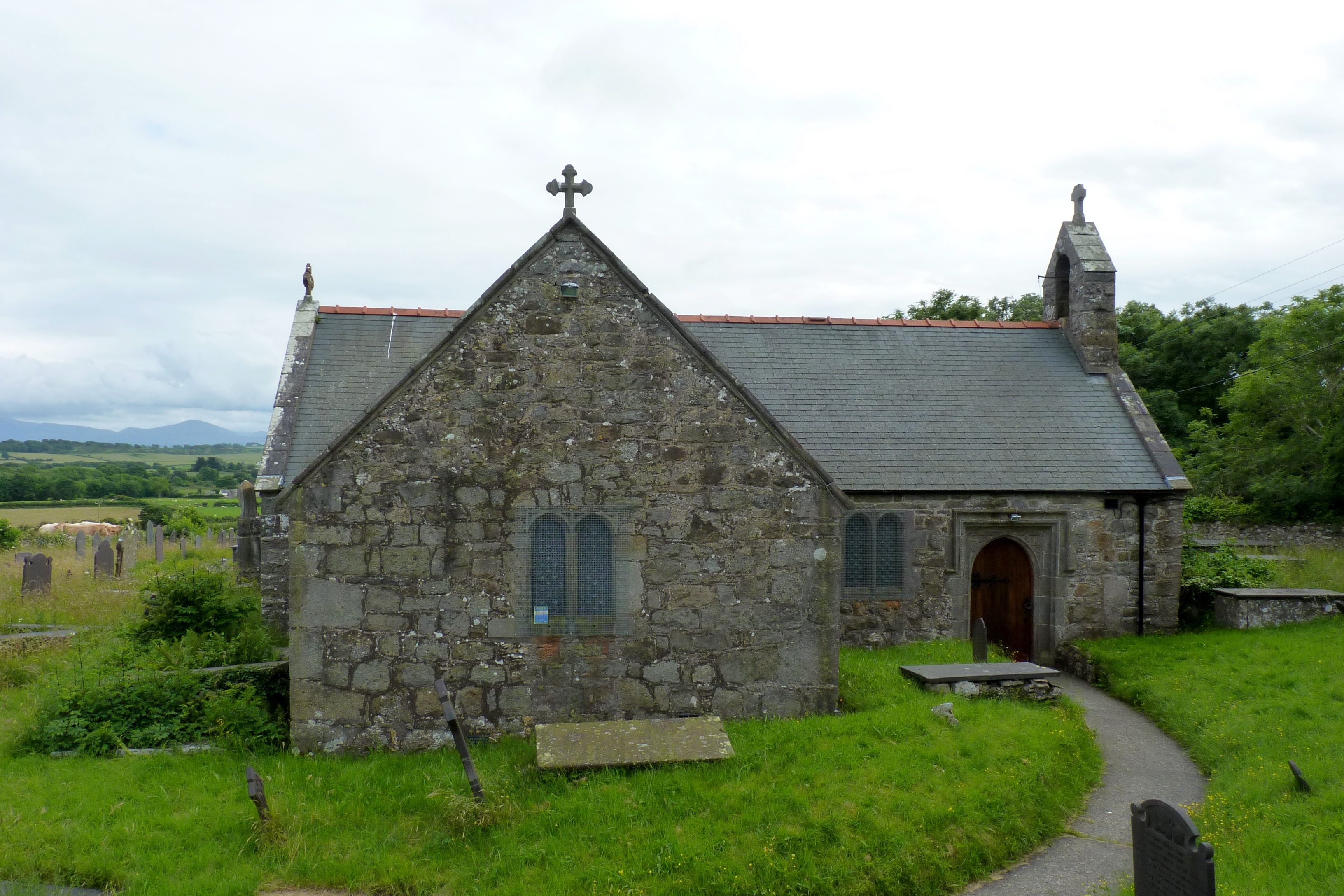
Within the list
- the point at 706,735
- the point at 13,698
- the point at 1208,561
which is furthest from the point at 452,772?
the point at 1208,561

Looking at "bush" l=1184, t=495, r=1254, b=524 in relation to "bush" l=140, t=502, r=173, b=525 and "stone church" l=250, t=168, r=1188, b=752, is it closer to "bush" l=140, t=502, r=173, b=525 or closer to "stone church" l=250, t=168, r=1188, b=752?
"stone church" l=250, t=168, r=1188, b=752

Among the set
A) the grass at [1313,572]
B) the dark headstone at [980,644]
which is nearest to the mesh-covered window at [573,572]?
the dark headstone at [980,644]

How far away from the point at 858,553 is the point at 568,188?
861 cm

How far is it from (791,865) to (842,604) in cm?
856

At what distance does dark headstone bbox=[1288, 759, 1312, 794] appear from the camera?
7844mm

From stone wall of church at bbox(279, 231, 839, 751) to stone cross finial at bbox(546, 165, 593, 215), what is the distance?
448 mm

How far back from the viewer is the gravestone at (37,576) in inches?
681

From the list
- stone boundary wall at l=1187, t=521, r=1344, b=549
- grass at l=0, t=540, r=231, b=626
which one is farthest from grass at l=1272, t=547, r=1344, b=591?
grass at l=0, t=540, r=231, b=626

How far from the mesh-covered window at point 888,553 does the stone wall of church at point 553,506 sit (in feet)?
17.7

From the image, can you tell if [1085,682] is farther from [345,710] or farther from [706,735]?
[345,710]

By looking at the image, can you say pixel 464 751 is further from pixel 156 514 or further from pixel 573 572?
pixel 156 514

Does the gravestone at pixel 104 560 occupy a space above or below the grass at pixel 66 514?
above

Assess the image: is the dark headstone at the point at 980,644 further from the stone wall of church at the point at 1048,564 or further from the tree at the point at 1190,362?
the tree at the point at 1190,362

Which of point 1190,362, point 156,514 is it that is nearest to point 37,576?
point 156,514
